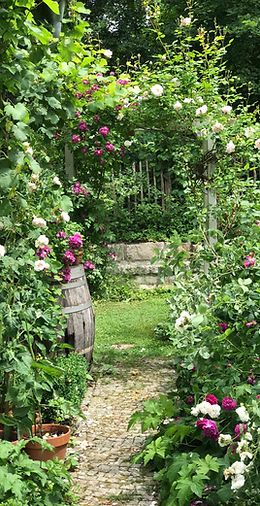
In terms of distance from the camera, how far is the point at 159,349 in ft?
19.9

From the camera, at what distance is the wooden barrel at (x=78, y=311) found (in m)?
4.74

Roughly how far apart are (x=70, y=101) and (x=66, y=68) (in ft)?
0.61

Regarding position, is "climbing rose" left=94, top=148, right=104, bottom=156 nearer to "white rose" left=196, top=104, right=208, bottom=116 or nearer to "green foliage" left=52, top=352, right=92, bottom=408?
"white rose" left=196, top=104, right=208, bottom=116

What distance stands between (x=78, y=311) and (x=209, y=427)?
2.04m

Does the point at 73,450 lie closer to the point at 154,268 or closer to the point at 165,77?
the point at 165,77

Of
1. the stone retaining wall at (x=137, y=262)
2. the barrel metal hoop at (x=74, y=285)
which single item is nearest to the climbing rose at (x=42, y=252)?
the barrel metal hoop at (x=74, y=285)

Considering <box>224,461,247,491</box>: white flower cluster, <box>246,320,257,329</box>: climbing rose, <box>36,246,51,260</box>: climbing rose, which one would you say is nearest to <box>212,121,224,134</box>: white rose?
<box>36,246,51,260</box>: climbing rose

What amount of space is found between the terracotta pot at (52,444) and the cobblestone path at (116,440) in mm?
171

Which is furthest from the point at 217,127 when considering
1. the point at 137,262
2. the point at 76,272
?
the point at 137,262

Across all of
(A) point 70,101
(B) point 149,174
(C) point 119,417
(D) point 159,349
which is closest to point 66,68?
(A) point 70,101

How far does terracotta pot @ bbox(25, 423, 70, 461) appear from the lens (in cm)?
330

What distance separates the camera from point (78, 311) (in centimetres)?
479

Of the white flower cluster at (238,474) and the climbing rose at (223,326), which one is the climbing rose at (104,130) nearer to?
the climbing rose at (223,326)

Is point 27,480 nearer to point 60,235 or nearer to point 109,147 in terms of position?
point 60,235
